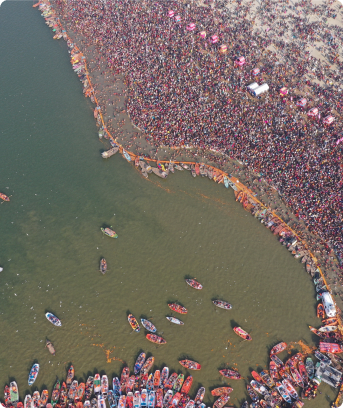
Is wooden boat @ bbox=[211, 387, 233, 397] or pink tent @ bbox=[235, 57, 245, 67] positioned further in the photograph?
pink tent @ bbox=[235, 57, 245, 67]

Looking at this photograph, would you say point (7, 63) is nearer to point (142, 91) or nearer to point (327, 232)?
point (142, 91)

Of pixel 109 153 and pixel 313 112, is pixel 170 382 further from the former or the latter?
pixel 313 112

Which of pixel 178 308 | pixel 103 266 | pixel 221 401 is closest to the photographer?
pixel 221 401

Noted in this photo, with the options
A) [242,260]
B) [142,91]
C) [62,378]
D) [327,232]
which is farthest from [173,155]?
[62,378]

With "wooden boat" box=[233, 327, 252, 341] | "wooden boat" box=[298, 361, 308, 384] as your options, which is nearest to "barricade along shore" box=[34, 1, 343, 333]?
"wooden boat" box=[298, 361, 308, 384]

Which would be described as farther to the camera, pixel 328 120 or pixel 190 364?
pixel 328 120

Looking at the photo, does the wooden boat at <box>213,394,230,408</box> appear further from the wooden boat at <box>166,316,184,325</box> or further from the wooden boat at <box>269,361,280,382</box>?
the wooden boat at <box>166,316,184,325</box>

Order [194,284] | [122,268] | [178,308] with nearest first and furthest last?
[178,308] → [194,284] → [122,268]

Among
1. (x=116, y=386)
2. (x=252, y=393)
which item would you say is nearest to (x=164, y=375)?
(x=116, y=386)
